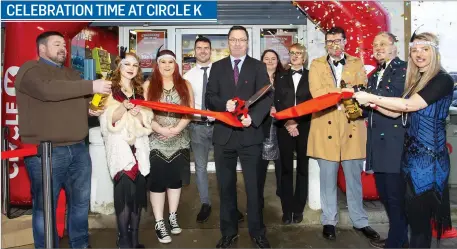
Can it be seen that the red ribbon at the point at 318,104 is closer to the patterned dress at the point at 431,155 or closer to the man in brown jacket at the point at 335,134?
the man in brown jacket at the point at 335,134

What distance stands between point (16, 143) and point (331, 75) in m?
3.78

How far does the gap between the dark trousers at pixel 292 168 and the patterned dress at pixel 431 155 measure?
1560 mm

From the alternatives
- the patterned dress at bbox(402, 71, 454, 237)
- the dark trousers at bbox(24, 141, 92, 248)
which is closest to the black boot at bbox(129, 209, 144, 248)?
the dark trousers at bbox(24, 141, 92, 248)

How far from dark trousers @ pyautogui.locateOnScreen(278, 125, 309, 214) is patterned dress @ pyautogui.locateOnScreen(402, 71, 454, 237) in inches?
61.4

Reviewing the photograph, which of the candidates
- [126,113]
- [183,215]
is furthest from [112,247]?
[126,113]

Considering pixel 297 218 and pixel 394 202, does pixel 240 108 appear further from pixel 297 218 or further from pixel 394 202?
pixel 297 218

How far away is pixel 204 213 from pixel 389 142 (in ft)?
7.44

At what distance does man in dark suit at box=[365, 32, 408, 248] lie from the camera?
3676 millimetres

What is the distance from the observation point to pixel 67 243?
4.34 metres

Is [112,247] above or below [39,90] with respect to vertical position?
below

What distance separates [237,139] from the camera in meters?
4.00

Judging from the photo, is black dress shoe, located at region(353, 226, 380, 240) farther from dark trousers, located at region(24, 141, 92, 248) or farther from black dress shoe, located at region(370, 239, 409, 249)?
dark trousers, located at region(24, 141, 92, 248)

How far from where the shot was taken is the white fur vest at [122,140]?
3736 millimetres

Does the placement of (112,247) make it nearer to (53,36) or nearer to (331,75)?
(53,36)
